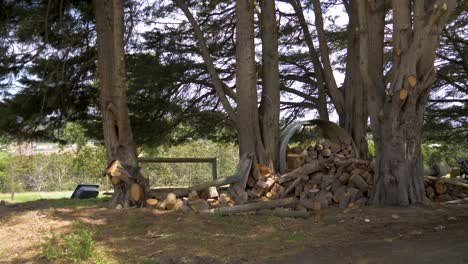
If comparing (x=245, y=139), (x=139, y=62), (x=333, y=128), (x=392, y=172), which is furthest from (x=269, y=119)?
(x=139, y=62)

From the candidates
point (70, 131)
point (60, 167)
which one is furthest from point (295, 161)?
point (60, 167)

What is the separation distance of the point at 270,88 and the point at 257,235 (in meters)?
4.98

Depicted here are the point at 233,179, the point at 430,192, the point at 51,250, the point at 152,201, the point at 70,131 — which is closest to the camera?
the point at 51,250

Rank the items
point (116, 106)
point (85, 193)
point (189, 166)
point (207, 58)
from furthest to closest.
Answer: point (189, 166) < point (85, 193) < point (207, 58) < point (116, 106)

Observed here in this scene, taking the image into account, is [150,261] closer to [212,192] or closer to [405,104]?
[212,192]

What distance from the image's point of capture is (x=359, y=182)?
32.8 ft

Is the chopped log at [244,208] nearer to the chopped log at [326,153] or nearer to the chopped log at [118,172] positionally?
the chopped log at [118,172]

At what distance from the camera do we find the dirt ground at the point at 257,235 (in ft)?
19.3

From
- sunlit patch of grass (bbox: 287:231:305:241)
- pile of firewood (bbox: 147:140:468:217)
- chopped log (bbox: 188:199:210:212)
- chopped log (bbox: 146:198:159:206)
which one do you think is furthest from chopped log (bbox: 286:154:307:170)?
sunlit patch of grass (bbox: 287:231:305:241)

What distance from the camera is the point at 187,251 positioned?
618 cm

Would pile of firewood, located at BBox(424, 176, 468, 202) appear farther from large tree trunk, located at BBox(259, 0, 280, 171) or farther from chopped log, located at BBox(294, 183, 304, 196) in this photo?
large tree trunk, located at BBox(259, 0, 280, 171)

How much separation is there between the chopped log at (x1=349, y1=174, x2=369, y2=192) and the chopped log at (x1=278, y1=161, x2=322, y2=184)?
808 mm

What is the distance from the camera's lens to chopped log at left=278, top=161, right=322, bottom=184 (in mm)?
10492

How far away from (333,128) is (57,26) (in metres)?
6.89
